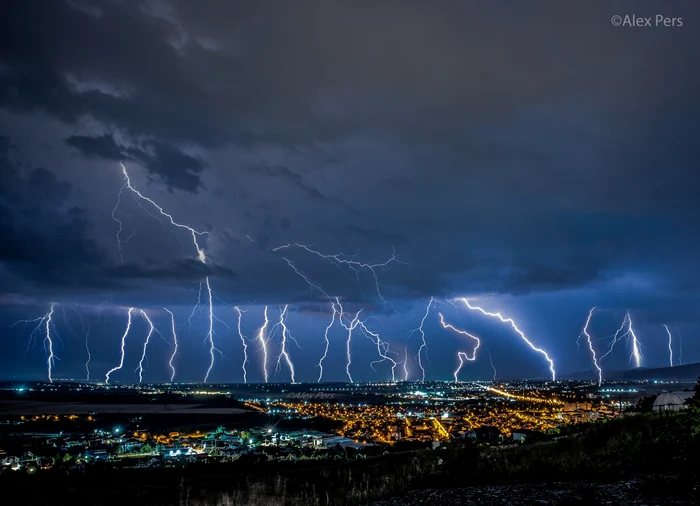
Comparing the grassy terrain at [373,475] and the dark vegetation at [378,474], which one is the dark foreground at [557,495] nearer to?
the dark vegetation at [378,474]

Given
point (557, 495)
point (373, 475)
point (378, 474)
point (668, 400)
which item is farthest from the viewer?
point (668, 400)

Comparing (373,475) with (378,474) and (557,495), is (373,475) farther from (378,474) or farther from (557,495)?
(557,495)

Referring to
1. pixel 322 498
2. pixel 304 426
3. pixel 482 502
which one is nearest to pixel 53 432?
pixel 304 426

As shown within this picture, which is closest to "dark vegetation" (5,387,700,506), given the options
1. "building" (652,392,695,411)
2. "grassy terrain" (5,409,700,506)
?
"grassy terrain" (5,409,700,506)

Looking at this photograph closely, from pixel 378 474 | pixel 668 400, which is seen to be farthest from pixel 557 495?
pixel 668 400

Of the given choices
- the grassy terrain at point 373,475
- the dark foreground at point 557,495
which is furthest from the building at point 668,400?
the dark foreground at point 557,495

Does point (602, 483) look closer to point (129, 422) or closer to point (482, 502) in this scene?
point (482, 502)

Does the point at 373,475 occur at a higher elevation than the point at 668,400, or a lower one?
higher

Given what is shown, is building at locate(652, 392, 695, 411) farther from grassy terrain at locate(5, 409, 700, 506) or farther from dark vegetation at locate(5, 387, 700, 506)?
grassy terrain at locate(5, 409, 700, 506)

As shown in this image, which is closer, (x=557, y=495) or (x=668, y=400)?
(x=557, y=495)
